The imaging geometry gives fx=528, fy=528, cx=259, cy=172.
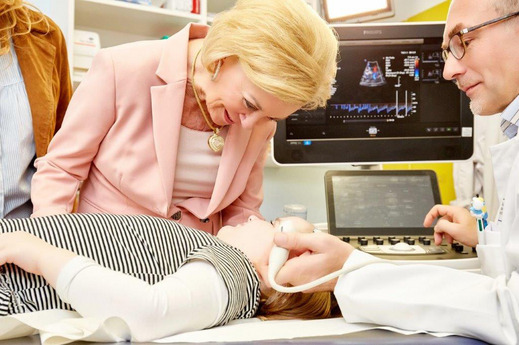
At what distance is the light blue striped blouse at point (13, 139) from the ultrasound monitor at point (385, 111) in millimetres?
796

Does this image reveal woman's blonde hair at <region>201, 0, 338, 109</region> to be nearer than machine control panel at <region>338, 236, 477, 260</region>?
Yes

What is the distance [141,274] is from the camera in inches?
40.9

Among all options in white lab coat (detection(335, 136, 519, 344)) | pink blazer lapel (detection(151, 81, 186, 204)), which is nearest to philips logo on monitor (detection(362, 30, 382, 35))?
pink blazer lapel (detection(151, 81, 186, 204))

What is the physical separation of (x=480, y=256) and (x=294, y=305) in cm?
50

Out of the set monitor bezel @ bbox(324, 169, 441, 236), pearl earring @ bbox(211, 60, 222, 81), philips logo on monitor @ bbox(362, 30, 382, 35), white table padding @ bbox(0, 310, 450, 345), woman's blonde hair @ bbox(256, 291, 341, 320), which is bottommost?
woman's blonde hair @ bbox(256, 291, 341, 320)

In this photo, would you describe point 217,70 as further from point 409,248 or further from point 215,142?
point 409,248

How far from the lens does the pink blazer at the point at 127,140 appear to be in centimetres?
140

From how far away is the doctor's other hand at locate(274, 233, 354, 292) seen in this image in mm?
1023

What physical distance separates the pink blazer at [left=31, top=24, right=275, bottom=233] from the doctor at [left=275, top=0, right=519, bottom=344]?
514mm

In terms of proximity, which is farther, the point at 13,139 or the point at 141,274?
the point at 13,139

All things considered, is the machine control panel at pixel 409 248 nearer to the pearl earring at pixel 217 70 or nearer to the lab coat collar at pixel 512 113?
the lab coat collar at pixel 512 113

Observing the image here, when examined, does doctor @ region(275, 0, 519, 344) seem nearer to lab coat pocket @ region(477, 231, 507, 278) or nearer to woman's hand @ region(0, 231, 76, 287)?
lab coat pocket @ region(477, 231, 507, 278)

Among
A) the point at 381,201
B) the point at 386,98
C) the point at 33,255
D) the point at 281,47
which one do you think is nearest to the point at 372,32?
the point at 386,98

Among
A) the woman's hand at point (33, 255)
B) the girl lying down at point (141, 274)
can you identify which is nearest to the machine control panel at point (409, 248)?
the girl lying down at point (141, 274)
